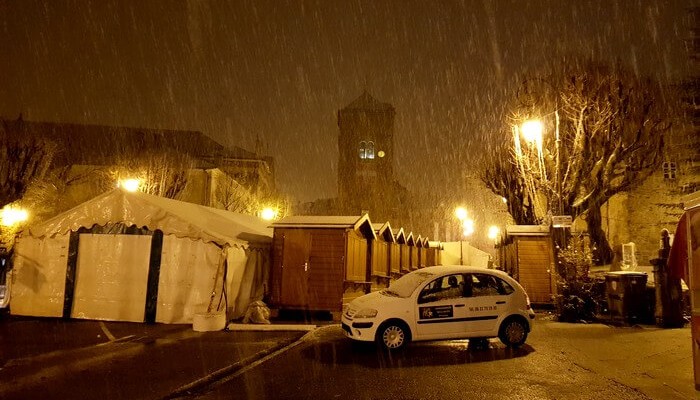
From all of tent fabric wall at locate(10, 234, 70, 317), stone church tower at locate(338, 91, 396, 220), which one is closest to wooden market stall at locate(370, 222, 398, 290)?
tent fabric wall at locate(10, 234, 70, 317)

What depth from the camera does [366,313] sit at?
9.37 metres

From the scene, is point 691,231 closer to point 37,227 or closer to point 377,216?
point 37,227

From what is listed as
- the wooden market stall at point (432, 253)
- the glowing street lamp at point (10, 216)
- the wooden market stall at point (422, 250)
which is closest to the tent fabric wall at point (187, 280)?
the glowing street lamp at point (10, 216)

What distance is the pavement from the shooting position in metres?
6.68

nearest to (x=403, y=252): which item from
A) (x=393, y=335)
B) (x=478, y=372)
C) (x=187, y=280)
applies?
(x=187, y=280)

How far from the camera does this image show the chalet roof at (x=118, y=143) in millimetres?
42750

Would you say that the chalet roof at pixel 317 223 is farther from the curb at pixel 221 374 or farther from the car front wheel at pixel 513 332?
the car front wheel at pixel 513 332

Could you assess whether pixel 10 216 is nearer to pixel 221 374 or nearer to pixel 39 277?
pixel 39 277

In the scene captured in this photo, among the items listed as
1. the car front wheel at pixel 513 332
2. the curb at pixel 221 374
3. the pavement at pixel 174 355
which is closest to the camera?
the curb at pixel 221 374

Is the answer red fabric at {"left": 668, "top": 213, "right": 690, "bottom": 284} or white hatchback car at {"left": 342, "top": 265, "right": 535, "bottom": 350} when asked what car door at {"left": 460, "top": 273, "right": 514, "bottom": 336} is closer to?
white hatchback car at {"left": 342, "top": 265, "right": 535, "bottom": 350}

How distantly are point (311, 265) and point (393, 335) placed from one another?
18.7 ft

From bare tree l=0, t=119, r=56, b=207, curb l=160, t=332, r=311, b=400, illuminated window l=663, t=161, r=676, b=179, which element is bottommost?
curb l=160, t=332, r=311, b=400

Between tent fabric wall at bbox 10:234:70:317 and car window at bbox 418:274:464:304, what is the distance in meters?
10.1

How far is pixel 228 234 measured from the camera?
14742 millimetres
